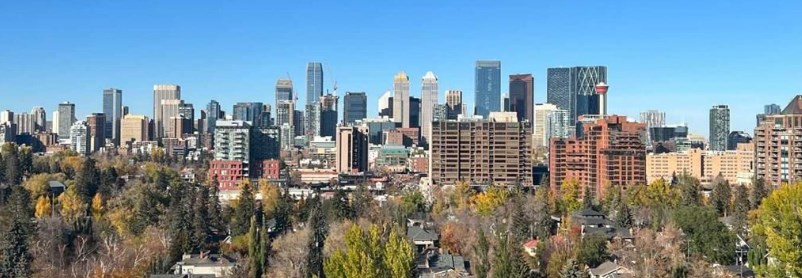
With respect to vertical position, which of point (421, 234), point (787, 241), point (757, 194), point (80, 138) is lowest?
point (421, 234)

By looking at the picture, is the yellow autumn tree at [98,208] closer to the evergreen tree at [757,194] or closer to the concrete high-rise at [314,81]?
the evergreen tree at [757,194]

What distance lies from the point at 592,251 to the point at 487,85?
148m

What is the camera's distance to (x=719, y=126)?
337 feet

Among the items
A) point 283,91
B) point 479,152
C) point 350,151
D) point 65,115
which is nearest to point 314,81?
point 283,91

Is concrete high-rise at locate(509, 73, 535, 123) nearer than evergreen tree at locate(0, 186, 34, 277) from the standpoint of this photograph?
No

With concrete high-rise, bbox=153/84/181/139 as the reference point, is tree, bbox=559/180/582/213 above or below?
below

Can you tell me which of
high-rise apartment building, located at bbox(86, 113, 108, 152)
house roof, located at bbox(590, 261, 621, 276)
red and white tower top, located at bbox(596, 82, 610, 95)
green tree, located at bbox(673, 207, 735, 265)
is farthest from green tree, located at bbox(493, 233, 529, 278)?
high-rise apartment building, located at bbox(86, 113, 108, 152)

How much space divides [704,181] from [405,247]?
52.7 meters

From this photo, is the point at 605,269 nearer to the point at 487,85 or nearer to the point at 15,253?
the point at 15,253

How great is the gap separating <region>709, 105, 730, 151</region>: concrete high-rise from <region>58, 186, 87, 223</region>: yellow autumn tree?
76872 millimetres

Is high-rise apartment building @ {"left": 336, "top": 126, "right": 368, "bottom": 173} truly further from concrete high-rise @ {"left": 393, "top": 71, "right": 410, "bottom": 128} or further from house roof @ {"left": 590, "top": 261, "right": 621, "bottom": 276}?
concrete high-rise @ {"left": 393, "top": 71, "right": 410, "bottom": 128}

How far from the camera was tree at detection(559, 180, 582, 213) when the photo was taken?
131ft

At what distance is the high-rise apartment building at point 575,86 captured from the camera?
14338 centimetres

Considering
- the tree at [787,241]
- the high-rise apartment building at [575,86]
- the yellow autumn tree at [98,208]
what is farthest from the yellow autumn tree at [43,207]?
the high-rise apartment building at [575,86]
